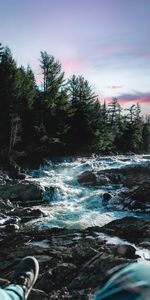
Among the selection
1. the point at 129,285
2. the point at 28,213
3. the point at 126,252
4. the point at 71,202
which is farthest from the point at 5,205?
the point at 129,285

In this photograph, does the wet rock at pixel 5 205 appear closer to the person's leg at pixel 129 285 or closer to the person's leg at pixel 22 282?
the person's leg at pixel 22 282

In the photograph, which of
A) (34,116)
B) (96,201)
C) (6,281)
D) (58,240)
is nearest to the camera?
(6,281)

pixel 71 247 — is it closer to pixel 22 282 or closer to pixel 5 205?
pixel 22 282

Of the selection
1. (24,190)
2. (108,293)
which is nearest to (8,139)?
(24,190)

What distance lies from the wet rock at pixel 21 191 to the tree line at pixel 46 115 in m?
12.8

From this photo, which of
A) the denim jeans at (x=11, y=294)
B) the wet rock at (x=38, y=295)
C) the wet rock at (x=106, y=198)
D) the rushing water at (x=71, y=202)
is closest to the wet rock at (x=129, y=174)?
the rushing water at (x=71, y=202)

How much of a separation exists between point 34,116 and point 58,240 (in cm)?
2912

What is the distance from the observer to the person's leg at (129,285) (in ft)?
6.59

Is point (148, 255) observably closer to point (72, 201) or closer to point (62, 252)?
point (62, 252)

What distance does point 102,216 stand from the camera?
17.4 meters

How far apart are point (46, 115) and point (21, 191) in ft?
71.9

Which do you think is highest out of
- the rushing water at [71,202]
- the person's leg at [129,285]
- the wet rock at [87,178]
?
the person's leg at [129,285]

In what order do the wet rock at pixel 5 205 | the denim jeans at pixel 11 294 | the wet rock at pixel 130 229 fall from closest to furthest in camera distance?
1. the denim jeans at pixel 11 294
2. the wet rock at pixel 130 229
3. the wet rock at pixel 5 205

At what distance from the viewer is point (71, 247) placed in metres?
10.9
